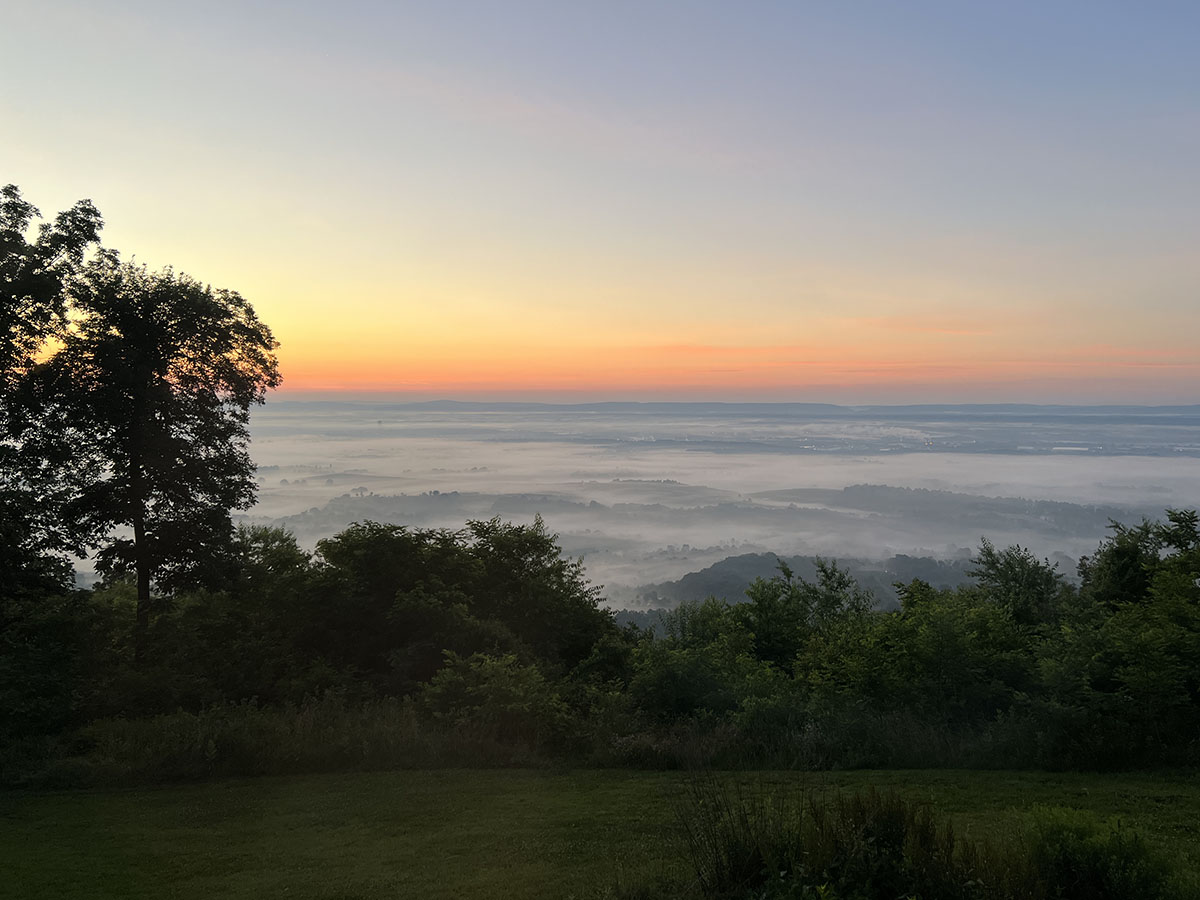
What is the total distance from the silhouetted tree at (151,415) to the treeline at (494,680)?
1.15 meters

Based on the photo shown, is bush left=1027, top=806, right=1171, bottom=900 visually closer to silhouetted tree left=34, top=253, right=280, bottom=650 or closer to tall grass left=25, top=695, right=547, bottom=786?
tall grass left=25, top=695, right=547, bottom=786

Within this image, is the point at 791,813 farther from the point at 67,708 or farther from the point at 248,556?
the point at 248,556

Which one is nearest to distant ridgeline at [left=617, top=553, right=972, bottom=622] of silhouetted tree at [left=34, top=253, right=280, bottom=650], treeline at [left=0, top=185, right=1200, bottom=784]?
treeline at [left=0, top=185, right=1200, bottom=784]

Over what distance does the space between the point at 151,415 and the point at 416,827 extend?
1452 cm

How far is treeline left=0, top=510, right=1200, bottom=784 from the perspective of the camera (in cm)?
1031

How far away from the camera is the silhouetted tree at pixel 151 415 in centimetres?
1703

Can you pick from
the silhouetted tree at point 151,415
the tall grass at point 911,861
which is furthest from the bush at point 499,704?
the silhouetted tree at point 151,415

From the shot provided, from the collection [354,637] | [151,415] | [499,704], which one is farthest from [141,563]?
[499,704]

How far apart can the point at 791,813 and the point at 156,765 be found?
8920 millimetres

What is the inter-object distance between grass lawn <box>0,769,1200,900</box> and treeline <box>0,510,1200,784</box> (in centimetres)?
74

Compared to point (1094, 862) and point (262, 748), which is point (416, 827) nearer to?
point (262, 748)

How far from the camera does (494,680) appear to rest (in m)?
12.2

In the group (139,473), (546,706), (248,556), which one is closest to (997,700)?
(546,706)

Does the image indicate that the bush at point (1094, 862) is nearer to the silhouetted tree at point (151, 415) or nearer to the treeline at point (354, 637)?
the treeline at point (354, 637)
